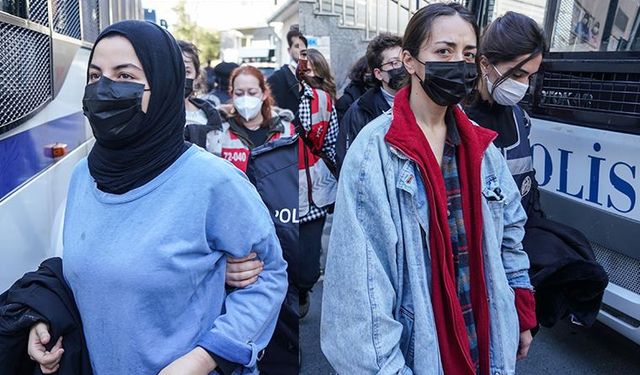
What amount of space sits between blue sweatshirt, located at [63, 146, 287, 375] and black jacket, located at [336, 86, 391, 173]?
1.69 m

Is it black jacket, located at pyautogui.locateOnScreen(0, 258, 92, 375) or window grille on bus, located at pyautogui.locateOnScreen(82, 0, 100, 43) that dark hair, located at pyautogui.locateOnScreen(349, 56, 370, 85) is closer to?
window grille on bus, located at pyautogui.locateOnScreen(82, 0, 100, 43)

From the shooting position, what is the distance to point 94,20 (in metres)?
3.57

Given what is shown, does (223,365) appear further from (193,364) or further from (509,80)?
(509,80)

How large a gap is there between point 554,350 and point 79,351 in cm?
309

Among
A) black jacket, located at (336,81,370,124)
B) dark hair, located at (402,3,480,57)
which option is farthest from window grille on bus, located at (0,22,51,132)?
black jacket, located at (336,81,370,124)

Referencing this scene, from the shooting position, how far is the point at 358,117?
3.17 metres

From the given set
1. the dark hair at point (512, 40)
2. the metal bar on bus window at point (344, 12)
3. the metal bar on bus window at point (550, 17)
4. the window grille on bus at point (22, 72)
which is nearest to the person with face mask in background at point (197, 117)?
the window grille on bus at point (22, 72)

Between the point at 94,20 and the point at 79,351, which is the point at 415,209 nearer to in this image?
the point at 79,351

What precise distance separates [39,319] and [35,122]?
1.08 m

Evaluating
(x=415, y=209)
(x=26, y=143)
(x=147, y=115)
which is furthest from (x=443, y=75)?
(x=26, y=143)

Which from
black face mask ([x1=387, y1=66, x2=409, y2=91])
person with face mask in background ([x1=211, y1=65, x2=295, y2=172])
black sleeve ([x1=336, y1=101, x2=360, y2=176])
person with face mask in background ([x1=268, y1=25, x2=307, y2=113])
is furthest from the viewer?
person with face mask in background ([x1=268, y1=25, x2=307, y2=113])

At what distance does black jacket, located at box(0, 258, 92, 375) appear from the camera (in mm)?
1351

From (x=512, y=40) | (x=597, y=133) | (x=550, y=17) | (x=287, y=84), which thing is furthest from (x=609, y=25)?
(x=287, y=84)

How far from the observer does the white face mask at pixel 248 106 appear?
11.5 feet
